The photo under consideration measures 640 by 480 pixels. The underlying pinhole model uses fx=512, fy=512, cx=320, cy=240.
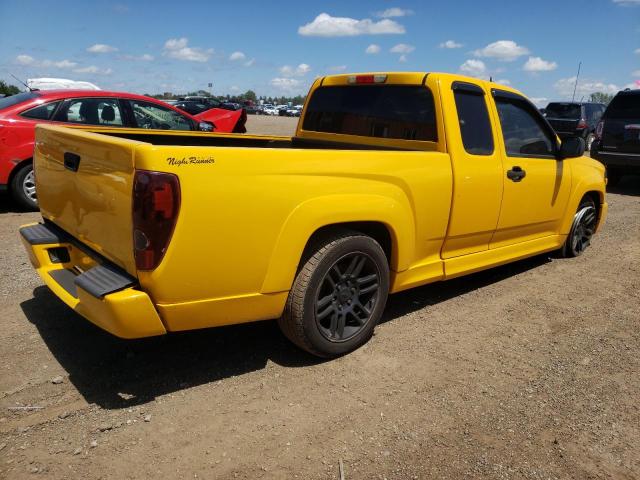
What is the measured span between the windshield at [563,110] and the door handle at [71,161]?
17.3m

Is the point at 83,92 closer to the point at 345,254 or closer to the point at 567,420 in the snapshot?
the point at 345,254

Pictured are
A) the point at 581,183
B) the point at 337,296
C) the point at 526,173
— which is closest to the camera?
the point at 337,296

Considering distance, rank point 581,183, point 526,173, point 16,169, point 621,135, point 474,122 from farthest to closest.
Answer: point 621,135 → point 16,169 → point 581,183 → point 526,173 → point 474,122

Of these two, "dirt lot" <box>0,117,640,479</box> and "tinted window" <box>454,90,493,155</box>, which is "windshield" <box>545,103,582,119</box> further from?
"tinted window" <box>454,90,493,155</box>

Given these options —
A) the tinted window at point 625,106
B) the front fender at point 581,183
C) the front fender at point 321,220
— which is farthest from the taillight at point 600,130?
the front fender at point 321,220

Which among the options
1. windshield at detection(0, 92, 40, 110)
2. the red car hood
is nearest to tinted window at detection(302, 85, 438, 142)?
windshield at detection(0, 92, 40, 110)

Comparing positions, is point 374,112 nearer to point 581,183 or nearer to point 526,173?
point 526,173

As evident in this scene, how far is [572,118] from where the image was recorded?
1689 centimetres

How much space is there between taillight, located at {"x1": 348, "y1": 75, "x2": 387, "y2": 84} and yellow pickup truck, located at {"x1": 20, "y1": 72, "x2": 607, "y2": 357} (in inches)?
0.5

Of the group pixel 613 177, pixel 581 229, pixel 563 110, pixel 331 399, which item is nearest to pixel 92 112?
pixel 331 399

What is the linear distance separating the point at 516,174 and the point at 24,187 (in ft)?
19.6

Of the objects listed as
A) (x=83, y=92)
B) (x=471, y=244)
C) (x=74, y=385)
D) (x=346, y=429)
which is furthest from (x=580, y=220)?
(x=83, y=92)

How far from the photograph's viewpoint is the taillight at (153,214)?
2.36m

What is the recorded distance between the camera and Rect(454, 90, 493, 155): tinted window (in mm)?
3889
